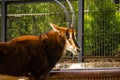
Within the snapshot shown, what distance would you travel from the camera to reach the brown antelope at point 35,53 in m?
2.53

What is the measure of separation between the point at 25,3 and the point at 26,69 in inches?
201

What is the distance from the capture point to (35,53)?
2.60 metres

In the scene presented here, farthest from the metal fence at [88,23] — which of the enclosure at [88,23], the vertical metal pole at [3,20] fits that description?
the vertical metal pole at [3,20]

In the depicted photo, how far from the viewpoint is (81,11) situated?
667 cm

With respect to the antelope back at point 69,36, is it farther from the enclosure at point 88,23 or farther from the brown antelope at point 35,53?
the enclosure at point 88,23

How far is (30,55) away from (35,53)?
0.05 meters

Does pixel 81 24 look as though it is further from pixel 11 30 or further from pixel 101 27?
pixel 11 30

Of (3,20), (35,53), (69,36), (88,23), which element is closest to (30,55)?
(35,53)

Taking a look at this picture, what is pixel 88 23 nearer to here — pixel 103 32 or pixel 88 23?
pixel 88 23

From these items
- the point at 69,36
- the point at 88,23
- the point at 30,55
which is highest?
the point at 88,23

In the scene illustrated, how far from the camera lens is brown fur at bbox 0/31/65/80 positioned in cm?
253

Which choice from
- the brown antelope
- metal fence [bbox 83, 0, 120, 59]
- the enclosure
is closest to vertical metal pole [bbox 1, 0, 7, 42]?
the enclosure

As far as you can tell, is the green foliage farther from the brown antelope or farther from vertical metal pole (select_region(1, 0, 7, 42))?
the brown antelope

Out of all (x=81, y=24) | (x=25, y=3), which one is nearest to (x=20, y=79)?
(x=81, y=24)
